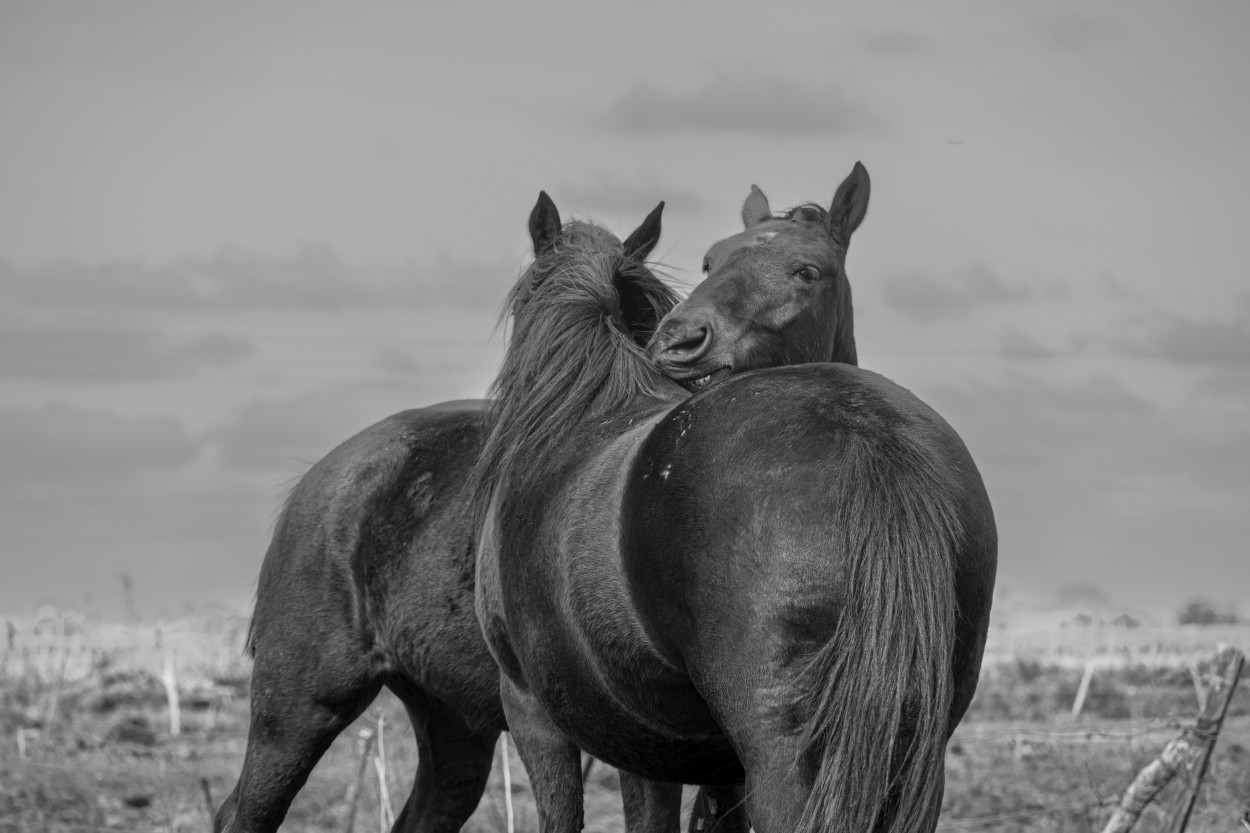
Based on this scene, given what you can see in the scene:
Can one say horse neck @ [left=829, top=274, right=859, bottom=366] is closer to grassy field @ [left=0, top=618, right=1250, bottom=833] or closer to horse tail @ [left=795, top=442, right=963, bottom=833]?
horse tail @ [left=795, top=442, right=963, bottom=833]

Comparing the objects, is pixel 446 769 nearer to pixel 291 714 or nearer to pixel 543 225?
pixel 291 714

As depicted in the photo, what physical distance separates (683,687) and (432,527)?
2.55 meters

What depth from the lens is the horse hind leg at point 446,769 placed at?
6598 millimetres

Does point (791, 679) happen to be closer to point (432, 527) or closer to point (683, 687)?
point (683, 687)

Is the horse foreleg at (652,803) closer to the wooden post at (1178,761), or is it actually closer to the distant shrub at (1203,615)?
the wooden post at (1178,761)

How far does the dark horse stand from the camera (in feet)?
10.5

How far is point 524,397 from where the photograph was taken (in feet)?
16.6

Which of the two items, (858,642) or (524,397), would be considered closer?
(858,642)

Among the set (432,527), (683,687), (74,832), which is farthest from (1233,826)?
(74,832)

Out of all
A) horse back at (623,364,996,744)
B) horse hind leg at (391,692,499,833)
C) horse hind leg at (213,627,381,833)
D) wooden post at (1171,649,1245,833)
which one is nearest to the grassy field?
wooden post at (1171,649,1245,833)

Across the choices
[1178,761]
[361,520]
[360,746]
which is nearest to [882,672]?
[361,520]

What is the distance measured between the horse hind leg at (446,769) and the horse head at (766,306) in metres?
2.82

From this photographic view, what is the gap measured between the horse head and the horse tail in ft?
3.44

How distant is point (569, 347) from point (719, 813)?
1722mm
